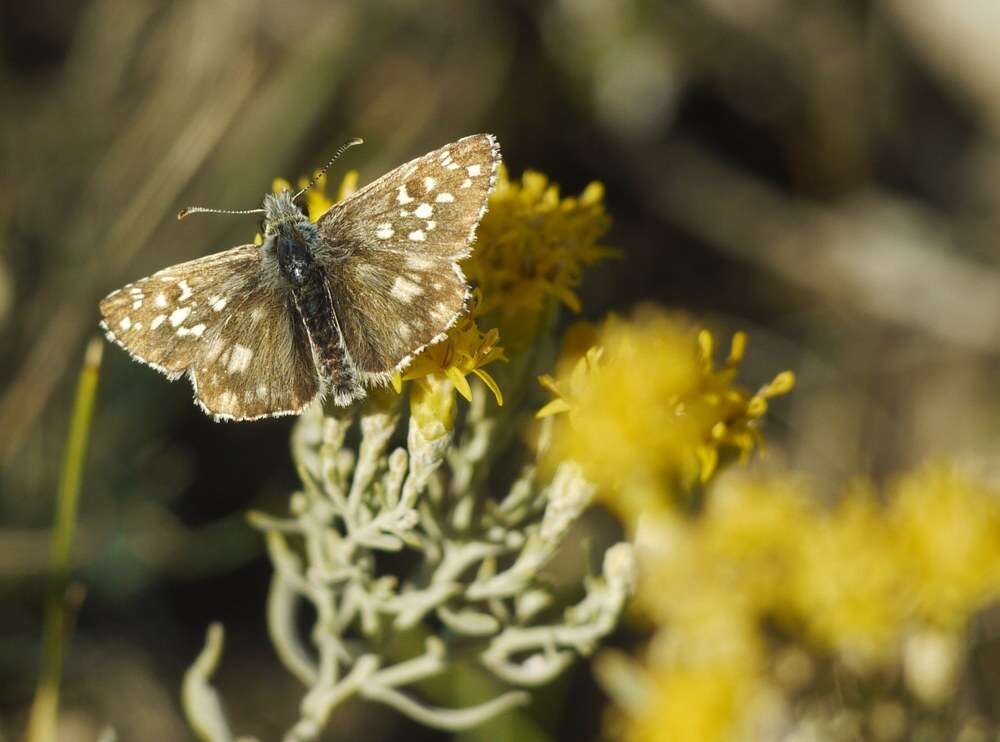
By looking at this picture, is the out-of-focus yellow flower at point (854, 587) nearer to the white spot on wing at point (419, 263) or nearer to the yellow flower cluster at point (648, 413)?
the yellow flower cluster at point (648, 413)

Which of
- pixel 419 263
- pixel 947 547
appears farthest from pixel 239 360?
pixel 947 547

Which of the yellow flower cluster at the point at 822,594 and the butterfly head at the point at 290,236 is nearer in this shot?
the butterfly head at the point at 290,236

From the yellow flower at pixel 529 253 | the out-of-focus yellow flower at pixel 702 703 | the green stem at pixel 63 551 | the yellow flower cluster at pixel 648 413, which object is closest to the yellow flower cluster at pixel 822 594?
the out-of-focus yellow flower at pixel 702 703

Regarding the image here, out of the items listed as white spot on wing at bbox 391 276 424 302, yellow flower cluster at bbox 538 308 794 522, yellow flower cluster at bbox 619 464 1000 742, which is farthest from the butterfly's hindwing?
yellow flower cluster at bbox 619 464 1000 742

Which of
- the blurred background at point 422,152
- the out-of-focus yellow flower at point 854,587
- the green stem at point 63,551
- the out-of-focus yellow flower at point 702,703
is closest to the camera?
the green stem at point 63,551

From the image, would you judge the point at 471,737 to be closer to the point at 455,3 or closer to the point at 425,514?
the point at 425,514

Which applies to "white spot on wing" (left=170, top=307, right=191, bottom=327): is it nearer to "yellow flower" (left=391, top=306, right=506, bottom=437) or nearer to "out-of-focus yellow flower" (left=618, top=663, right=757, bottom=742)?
"yellow flower" (left=391, top=306, right=506, bottom=437)
